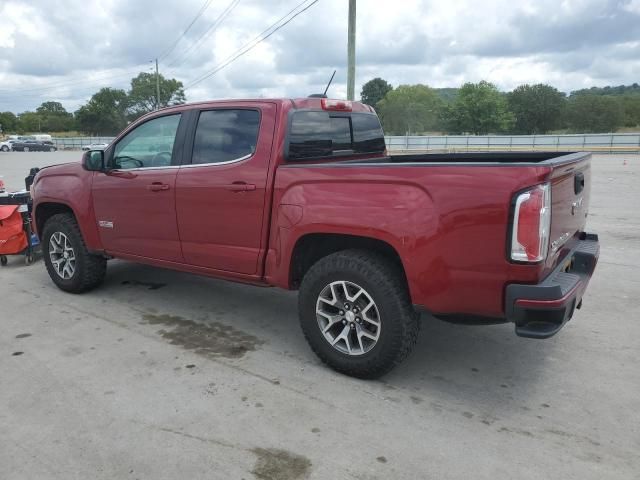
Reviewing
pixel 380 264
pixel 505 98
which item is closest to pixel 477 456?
pixel 380 264

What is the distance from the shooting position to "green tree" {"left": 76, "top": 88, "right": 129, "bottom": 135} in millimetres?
94938

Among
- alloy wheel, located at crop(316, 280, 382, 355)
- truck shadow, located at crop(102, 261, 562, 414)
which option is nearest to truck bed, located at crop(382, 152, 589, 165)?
alloy wheel, located at crop(316, 280, 382, 355)

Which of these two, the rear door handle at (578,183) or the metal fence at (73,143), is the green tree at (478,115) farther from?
the rear door handle at (578,183)

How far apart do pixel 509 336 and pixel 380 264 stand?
5.46 feet

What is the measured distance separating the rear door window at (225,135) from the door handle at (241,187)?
0.72 feet

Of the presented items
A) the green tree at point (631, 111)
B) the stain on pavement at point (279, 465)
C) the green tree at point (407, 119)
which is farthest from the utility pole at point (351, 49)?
the green tree at point (631, 111)

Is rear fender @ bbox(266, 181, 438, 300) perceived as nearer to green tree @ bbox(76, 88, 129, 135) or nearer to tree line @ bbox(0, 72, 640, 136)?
tree line @ bbox(0, 72, 640, 136)

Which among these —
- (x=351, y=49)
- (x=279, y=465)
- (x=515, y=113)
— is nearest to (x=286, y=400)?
(x=279, y=465)

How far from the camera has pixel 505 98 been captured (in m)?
97.7

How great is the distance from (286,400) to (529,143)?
131 ft

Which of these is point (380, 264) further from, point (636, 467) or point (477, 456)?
point (636, 467)

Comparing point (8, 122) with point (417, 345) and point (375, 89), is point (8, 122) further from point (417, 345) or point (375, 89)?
point (417, 345)

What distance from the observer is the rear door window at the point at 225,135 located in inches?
156

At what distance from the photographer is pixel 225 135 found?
13.5 feet
